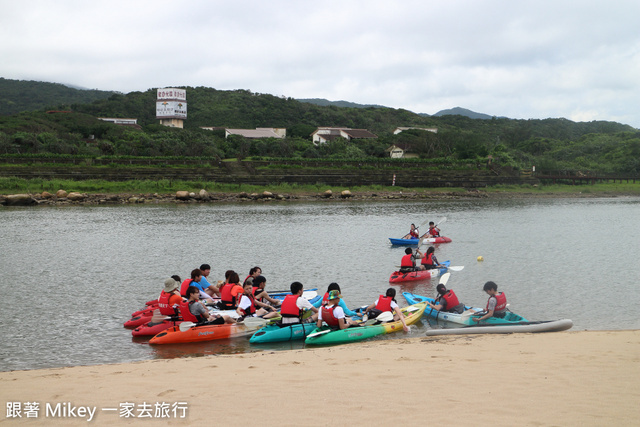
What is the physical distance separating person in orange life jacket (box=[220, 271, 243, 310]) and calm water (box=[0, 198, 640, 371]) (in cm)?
159

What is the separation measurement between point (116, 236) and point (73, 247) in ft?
12.1

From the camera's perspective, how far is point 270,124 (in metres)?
109

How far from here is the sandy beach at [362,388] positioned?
20.4 feet

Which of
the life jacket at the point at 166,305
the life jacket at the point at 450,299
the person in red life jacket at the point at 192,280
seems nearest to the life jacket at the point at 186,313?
the life jacket at the point at 166,305

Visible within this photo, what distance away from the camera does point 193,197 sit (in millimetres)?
49500

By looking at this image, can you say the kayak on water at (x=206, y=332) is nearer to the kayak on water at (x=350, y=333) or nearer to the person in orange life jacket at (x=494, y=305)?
the kayak on water at (x=350, y=333)

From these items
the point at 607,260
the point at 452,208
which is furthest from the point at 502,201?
the point at 607,260

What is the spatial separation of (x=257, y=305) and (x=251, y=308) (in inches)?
9.1

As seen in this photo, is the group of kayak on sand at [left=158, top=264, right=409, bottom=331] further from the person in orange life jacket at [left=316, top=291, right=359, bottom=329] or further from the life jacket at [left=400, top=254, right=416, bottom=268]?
the life jacket at [left=400, top=254, right=416, bottom=268]

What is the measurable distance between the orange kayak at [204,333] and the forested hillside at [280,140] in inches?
1929

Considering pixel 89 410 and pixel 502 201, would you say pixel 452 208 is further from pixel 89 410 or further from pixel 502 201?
pixel 89 410

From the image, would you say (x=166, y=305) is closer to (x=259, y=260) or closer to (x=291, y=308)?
(x=291, y=308)

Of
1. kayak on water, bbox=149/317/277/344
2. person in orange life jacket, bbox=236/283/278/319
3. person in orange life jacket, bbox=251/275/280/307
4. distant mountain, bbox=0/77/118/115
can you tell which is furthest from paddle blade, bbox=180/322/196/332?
distant mountain, bbox=0/77/118/115

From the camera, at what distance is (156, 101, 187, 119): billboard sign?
102 m
